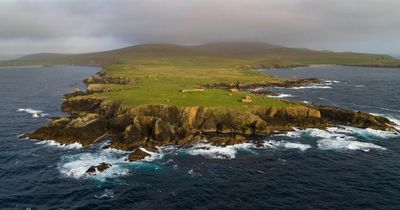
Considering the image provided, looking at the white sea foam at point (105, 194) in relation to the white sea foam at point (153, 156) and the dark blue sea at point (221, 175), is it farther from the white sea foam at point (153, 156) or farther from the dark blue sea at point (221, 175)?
the white sea foam at point (153, 156)

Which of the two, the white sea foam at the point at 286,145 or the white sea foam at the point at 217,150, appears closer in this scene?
the white sea foam at the point at 217,150

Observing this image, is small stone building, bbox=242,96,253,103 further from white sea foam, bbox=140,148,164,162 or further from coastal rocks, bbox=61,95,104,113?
coastal rocks, bbox=61,95,104,113

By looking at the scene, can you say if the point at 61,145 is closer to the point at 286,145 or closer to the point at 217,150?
the point at 217,150

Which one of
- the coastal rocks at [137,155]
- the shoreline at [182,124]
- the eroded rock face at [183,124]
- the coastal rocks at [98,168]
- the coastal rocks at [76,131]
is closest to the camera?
the coastal rocks at [98,168]

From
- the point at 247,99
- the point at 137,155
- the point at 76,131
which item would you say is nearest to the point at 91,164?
the point at 137,155

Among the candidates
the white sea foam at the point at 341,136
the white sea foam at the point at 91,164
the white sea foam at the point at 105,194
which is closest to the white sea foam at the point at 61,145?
the white sea foam at the point at 91,164

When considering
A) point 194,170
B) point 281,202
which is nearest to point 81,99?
point 194,170
